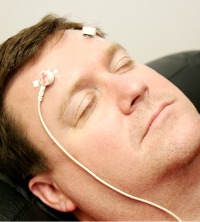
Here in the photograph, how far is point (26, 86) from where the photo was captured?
0.94m

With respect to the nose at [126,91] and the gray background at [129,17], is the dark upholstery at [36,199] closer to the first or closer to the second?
the gray background at [129,17]

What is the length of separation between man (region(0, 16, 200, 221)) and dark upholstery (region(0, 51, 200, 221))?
0.06 m

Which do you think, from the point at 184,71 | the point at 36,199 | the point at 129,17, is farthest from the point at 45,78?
the point at 129,17

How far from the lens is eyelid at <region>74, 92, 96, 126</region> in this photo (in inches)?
34.9

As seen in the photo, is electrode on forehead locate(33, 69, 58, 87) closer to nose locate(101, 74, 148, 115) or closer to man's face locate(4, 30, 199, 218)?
man's face locate(4, 30, 199, 218)

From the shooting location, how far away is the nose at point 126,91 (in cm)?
87

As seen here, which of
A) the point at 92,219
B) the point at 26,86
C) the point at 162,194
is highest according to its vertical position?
Result: the point at 26,86

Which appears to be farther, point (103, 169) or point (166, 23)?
point (166, 23)

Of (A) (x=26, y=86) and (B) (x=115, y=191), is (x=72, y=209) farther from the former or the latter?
(A) (x=26, y=86)

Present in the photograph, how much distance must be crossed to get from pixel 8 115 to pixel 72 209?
0.39 m

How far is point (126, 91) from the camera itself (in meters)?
0.89

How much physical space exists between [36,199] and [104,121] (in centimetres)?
43

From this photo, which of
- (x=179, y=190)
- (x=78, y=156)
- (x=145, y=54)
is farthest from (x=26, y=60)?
(x=145, y=54)

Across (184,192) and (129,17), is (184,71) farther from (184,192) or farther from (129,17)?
(184,192)
